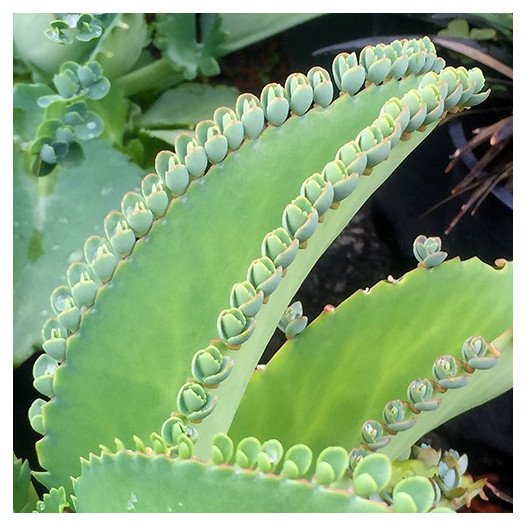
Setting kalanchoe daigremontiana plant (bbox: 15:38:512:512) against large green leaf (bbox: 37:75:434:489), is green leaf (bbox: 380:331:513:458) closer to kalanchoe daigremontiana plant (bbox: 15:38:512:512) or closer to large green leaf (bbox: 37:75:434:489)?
kalanchoe daigremontiana plant (bbox: 15:38:512:512)

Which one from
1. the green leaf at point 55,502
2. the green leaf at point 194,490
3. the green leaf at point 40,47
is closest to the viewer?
the green leaf at point 194,490

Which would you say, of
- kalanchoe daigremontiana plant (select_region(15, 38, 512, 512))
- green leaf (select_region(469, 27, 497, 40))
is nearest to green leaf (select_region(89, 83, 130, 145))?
kalanchoe daigremontiana plant (select_region(15, 38, 512, 512))

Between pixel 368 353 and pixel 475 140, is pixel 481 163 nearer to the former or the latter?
pixel 475 140

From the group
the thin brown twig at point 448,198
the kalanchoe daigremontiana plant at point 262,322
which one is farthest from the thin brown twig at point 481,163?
the kalanchoe daigremontiana plant at point 262,322

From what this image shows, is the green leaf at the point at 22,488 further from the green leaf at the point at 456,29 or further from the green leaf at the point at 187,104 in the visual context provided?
the green leaf at the point at 456,29

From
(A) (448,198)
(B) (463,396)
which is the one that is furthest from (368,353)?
(A) (448,198)

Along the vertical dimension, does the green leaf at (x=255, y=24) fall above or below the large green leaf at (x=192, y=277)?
above

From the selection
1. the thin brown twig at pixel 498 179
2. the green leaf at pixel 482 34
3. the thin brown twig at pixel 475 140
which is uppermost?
the green leaf at pixel 482 34
